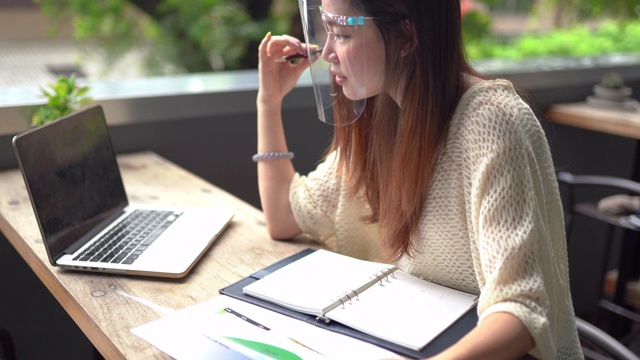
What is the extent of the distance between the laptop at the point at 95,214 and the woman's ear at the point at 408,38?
21.4 inches

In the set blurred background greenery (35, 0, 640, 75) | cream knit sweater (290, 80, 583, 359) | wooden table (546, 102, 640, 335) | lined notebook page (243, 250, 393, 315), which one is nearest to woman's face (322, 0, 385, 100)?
cream knit sweater (290, 80, 583, 359)

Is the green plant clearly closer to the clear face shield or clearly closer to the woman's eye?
the clear face shield

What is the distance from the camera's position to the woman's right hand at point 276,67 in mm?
1479

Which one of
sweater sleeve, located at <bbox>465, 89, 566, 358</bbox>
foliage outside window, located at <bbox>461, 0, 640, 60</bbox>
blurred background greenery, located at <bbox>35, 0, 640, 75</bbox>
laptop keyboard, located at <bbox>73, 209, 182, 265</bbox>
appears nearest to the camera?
sweater sleeve, located at <bbox>465, 89, 566, 358</bbox>

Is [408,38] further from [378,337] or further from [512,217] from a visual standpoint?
[378,337]

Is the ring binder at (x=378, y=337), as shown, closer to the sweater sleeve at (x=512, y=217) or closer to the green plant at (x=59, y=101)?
the sweater sleeve at (x=512, y=217)

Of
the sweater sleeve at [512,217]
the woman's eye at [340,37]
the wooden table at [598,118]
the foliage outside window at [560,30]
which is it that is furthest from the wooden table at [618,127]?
the woman's eye at [340,37]

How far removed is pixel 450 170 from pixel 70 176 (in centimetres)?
76

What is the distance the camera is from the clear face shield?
3.63 ft

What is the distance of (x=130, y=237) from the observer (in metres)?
1.37

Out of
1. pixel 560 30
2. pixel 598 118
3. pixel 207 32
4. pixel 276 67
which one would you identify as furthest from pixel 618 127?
pixel 560 30

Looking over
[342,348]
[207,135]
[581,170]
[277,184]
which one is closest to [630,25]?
[581,170]

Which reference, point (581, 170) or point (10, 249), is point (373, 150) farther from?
point (581, 170)

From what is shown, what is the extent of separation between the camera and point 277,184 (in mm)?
1475
